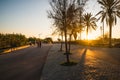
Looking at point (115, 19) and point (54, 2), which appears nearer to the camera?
point (54, 2)

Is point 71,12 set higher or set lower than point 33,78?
higher

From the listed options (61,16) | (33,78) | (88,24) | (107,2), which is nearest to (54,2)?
(61,16)

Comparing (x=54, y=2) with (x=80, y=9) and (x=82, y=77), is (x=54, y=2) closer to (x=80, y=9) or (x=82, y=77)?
(x=80, y=9)

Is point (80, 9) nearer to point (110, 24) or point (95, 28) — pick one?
point (110, 24)

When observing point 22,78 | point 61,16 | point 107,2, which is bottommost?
point 22,78

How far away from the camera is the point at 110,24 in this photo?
3647 cm

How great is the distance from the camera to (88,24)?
61312 mm

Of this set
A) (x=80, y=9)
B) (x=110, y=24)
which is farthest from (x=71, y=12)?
(x=110, y=24)

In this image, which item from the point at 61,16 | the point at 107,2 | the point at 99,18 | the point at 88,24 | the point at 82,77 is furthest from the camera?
the point at 88,24

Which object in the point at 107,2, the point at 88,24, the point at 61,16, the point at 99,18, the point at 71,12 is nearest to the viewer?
the point at 71,12

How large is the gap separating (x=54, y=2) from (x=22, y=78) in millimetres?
9005

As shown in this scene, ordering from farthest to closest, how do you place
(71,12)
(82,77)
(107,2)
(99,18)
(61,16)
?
1. (99,18)
2. (107,2)
3. (61,16)
4. (71,12)
5. (82,77)

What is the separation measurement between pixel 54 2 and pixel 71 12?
6.75 ft

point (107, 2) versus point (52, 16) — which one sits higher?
point (107, 2)
